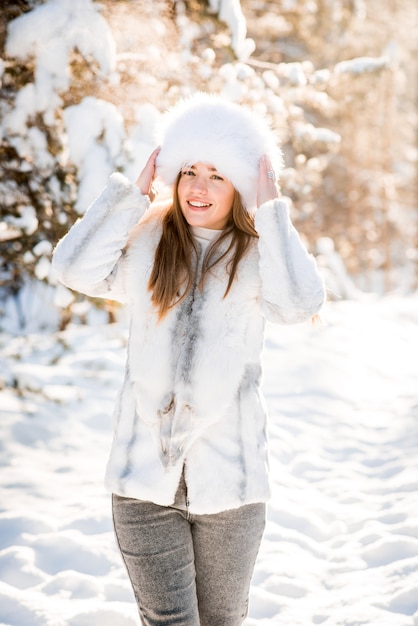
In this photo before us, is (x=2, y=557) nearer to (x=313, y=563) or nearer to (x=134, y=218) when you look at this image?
(x=313, y=563)

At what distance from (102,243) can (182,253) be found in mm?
269

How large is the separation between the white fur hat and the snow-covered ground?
6.49ft

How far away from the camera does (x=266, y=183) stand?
7.30ft

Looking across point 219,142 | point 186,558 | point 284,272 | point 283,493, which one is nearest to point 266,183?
point 219,142

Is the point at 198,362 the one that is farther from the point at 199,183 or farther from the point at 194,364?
the point at 199,183

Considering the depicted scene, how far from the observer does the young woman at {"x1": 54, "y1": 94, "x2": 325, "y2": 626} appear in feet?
6.49

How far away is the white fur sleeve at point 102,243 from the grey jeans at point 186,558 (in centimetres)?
72

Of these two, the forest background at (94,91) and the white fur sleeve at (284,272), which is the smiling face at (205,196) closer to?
the white fur sleeve at (284,272)

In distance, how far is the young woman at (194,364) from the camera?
198 cm

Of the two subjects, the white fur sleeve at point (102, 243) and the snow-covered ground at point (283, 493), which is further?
the snow-covered ground at point (283, 493)

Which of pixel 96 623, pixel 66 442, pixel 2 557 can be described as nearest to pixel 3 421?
pixel 66 442

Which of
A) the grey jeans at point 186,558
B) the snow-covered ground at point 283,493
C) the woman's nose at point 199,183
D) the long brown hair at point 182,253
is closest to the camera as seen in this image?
the grey jeans at point 186,558

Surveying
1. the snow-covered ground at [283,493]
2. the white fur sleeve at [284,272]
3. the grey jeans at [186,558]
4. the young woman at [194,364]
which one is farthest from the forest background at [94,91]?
the snow-covered ground at [283,493]

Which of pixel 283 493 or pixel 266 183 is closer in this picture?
pixel 266 183
